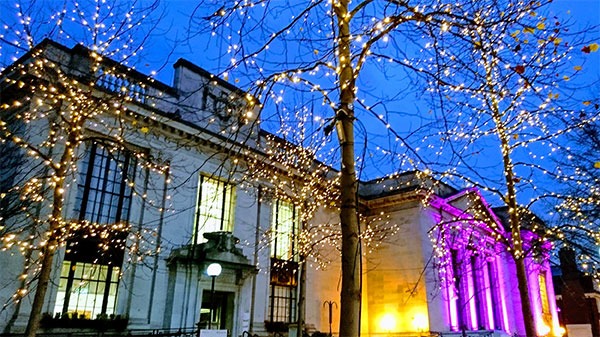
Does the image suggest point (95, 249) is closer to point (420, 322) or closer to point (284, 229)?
point (284, 229)

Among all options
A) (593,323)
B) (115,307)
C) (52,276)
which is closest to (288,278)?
(115,307)

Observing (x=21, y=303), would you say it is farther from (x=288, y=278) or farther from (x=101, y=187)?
(x=288, y=278)

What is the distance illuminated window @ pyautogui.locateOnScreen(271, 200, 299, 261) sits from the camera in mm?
19156

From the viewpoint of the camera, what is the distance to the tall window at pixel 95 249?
1228 cm

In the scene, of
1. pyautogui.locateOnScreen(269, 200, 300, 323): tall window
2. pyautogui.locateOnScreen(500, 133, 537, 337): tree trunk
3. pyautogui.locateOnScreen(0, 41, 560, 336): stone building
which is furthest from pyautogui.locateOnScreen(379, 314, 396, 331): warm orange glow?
pyautogui.locateOnScreen(500, 133, 537, 337): tree trunk

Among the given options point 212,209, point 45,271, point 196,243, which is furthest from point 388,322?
point 45,271

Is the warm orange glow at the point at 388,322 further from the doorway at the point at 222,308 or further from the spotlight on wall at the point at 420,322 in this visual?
the doorway at the point at 222,308

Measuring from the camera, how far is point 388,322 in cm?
2216

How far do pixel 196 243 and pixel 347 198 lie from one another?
10.8 meters

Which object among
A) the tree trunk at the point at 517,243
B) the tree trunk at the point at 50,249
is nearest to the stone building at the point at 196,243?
the tree trunk at the point at 50,249

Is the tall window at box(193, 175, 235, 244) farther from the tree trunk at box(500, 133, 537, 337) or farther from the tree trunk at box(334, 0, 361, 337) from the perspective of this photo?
the tree trunk at box(334, 0, 361, 337)

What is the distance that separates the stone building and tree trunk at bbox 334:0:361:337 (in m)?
1.42

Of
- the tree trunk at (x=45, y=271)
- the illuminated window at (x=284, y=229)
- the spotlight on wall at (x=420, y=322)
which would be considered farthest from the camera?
the spotlight on wall at (x=420, y=322)

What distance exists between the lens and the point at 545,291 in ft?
120
